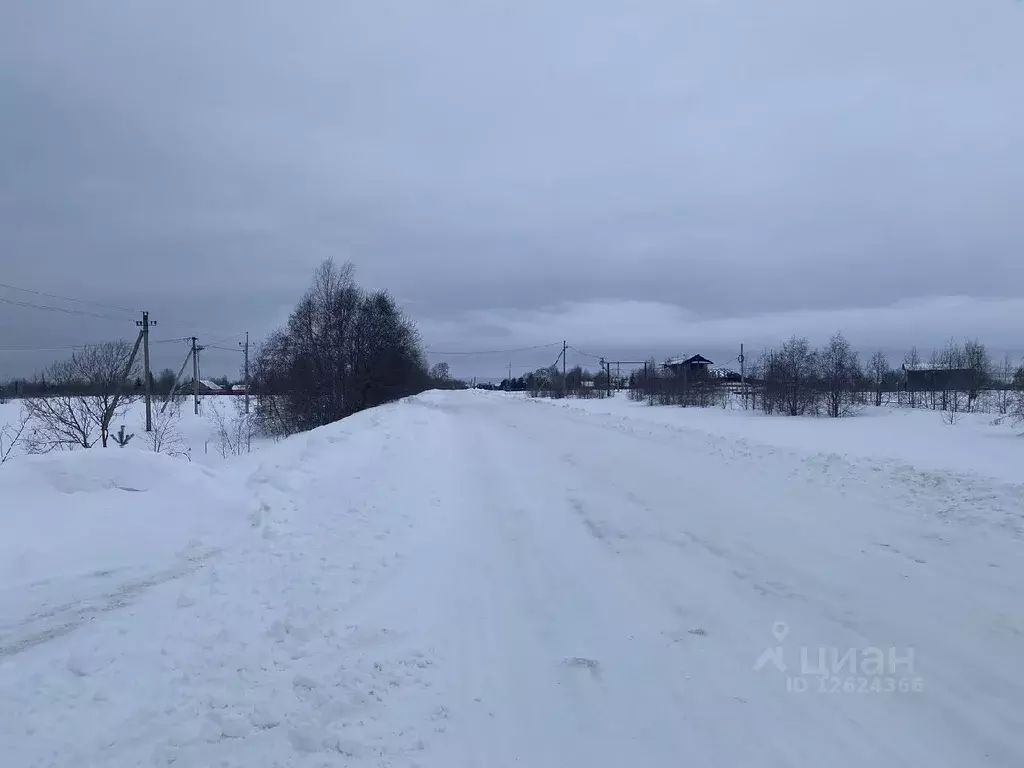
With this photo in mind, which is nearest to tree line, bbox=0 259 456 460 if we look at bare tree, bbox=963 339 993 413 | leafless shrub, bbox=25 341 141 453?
leafless shrub, bbox=25 341 141 453

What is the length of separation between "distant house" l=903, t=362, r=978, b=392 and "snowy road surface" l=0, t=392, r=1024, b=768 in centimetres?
2983

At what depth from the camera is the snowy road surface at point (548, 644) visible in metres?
3.64

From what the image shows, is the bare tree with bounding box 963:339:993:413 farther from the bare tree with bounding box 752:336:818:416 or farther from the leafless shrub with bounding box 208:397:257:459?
the leafless shrub with bounding box 208:397:257:459

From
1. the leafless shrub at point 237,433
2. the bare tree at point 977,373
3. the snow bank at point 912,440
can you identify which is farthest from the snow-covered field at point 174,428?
the bare tree at point 977,373

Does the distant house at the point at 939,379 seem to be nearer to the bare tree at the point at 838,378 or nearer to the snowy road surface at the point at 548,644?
the bare tree at the point at 838,378

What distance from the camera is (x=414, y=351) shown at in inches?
2087

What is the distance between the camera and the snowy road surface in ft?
12.0

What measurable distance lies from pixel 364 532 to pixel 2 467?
4.53 metres

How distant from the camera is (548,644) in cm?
495

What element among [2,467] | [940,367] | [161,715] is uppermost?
[940,367]

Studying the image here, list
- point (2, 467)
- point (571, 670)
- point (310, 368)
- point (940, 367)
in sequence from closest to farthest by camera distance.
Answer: point (571, 670) → point (2, 467) → point (310, 368) → point (940, 367)

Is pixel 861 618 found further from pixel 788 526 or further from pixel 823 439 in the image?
pixel 823 439

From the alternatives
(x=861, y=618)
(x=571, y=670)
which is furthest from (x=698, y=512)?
(x=571, y=670)

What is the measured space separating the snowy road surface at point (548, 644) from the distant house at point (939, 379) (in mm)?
29826
